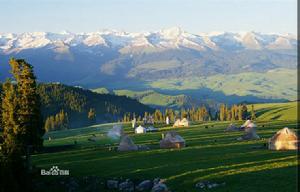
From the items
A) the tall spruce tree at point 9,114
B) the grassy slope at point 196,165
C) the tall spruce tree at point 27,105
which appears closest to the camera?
the grassy slope at point 196,165

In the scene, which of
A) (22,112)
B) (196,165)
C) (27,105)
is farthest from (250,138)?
(22,112)

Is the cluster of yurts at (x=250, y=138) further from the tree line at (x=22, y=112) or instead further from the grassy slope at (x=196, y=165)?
the tree line at (x=22, y=112)

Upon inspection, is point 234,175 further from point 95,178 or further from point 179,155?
point 179,155

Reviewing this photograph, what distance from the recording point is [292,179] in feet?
160

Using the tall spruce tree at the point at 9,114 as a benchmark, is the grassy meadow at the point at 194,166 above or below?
below

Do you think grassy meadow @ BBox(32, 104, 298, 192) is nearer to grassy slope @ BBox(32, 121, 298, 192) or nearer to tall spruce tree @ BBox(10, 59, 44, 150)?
grassy slope @ BBox(32, 121, 298, 192)

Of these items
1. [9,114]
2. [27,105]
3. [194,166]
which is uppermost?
[27,105]

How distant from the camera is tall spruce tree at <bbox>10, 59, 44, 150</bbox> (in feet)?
242

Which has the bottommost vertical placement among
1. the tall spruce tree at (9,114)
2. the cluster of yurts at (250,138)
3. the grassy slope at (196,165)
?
the grassy slope at (196,165)

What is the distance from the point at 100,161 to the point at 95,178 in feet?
47.9

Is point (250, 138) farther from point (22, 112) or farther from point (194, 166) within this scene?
point (22, 112)


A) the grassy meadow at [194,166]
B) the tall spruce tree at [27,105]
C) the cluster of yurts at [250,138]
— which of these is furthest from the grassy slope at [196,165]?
the tall spruce tree at [27,105]

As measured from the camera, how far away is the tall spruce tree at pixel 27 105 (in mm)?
73812

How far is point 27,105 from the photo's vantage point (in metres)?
74.8
